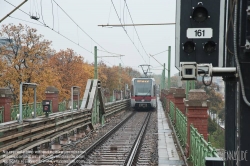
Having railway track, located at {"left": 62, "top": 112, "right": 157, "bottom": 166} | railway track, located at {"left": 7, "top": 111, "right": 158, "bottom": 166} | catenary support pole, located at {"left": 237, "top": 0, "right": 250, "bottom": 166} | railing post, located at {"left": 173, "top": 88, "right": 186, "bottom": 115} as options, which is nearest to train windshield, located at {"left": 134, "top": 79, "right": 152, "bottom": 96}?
railing post, located at {"left": 173, "top": 88, "right": 186, "bottom": 115}

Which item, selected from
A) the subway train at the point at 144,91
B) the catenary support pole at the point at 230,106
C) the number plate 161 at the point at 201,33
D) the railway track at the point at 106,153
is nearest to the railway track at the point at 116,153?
the railway track at the point at 106,153

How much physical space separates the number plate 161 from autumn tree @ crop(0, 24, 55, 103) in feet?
58.0

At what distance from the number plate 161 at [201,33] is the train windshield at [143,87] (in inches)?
1221

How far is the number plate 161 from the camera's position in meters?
3.42

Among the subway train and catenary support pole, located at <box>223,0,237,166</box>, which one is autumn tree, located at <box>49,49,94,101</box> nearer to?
the subway train

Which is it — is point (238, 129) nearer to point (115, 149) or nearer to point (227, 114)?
point (227, 114)

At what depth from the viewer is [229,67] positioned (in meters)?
3.24

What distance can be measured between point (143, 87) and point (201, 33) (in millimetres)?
31123

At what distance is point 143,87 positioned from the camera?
113 ft

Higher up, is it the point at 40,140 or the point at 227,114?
the point at 227,114

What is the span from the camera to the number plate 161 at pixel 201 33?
342cm

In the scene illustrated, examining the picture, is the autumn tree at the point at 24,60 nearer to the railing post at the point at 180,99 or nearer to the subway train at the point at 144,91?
the railing post at the point at 180,99

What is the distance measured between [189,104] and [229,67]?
5.98 metres

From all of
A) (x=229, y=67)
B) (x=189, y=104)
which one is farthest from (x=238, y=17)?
(x=189, y=104)
